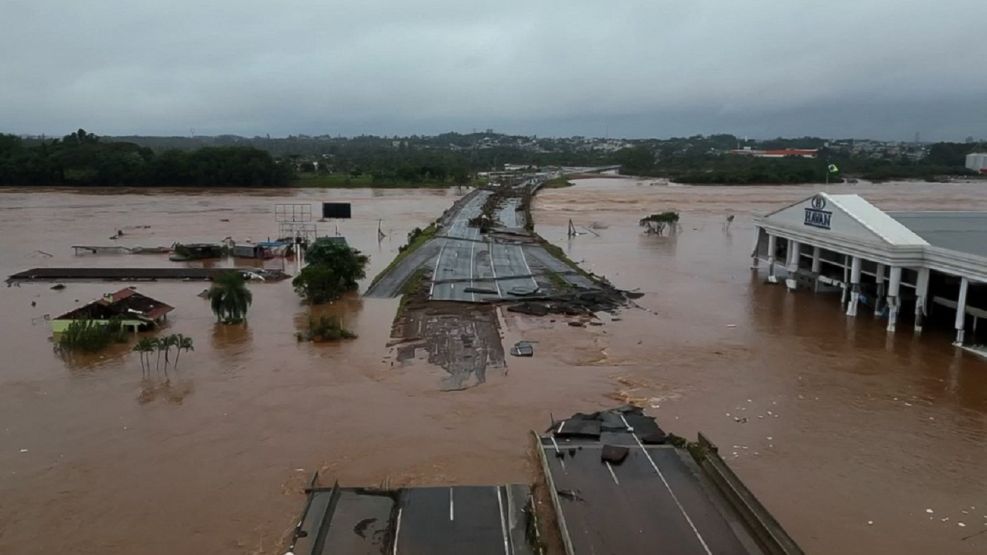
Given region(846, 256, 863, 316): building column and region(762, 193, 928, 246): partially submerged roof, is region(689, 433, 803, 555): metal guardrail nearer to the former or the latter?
region(762, 193, 928, 246): partially submerged roof

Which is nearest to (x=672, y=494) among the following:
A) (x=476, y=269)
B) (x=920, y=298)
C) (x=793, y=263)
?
(x=920, y=298)

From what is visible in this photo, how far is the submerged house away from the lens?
913 inches

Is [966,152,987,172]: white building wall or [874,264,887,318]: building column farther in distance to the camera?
[966,152,987,172]: white building wall

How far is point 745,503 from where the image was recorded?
11.8 metres

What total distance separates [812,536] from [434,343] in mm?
12446

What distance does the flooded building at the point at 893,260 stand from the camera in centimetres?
2252

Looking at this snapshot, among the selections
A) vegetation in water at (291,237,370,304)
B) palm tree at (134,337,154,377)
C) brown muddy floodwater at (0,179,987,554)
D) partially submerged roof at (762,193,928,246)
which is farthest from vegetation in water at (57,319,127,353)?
partially submerged roof at (762,193,928,246)

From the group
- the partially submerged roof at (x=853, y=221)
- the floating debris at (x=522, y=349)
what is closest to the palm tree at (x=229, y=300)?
the floating debris at (x=522, y=349)

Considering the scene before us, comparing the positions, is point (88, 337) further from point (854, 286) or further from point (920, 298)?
point (920, 298)

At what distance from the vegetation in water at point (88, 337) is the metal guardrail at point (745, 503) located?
1683 cm

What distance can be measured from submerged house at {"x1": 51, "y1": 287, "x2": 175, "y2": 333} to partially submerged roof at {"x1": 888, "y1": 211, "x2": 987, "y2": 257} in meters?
24.7

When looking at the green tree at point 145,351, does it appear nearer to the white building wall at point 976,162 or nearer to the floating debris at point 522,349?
the floating debris at point 522,349

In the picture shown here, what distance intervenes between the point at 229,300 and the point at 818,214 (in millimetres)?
21263

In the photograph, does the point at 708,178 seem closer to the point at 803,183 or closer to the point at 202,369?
the point at 803,183
